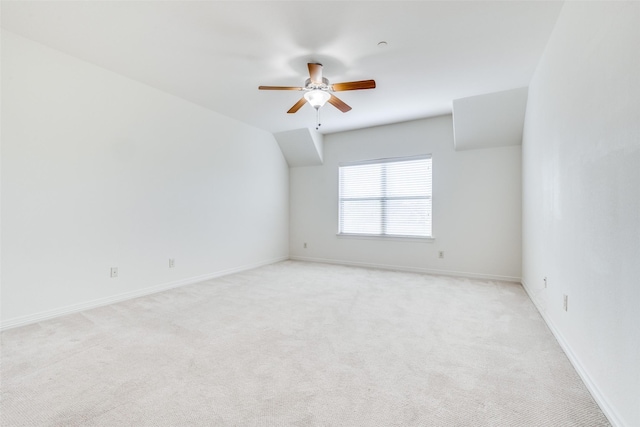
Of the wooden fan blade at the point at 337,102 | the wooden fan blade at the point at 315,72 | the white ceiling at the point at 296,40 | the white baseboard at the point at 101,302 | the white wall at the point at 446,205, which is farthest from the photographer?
the white wall at the point at 446,205

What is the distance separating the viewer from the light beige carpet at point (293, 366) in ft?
4.67

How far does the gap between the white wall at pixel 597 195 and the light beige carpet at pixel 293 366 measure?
25cm

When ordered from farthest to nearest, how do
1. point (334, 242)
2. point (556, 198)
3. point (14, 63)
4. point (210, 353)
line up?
point (334, 242), point (14, 63), point (556, 198), point (210, 353)

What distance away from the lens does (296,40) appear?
2490 mm

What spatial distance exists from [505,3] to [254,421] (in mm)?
3109

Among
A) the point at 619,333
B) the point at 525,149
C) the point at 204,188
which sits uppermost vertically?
the point at 525,149

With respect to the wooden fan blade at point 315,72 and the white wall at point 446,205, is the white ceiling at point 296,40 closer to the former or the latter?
the wooden fan blade at point 315,72

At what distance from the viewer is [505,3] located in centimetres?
205

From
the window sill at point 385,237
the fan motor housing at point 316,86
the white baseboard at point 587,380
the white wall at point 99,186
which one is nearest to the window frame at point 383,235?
the window sill at point 385,237

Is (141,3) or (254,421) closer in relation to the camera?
(254,421)

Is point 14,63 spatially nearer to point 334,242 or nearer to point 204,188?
point 204,188

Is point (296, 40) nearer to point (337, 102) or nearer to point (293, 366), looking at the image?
point (337, 102)

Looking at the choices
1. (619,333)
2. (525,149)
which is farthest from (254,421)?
(525,149)

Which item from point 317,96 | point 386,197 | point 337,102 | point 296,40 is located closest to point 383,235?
point 386,197
